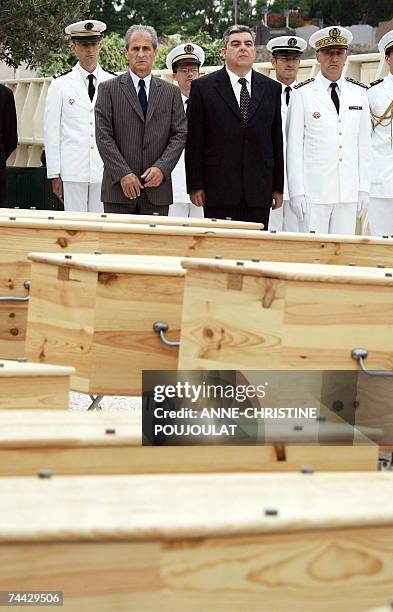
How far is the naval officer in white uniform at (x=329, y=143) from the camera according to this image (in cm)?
1075

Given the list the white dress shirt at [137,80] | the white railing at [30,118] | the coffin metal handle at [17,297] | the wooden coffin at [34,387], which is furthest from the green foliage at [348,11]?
the wooden coffin at [34,387]

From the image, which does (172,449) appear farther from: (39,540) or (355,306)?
(355,306)

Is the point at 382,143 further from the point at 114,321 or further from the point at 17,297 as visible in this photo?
the point at 114,321

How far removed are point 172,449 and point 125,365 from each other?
2.09 m

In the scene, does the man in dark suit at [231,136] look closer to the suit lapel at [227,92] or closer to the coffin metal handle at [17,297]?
the suit lapel at [227,92]

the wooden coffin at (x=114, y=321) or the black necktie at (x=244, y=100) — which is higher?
the black necktie at (x=244, y=100)

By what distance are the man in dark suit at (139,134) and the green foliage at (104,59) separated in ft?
70.9

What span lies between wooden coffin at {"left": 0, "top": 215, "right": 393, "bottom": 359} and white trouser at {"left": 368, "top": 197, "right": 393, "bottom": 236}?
453cm

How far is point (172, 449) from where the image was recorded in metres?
3.57

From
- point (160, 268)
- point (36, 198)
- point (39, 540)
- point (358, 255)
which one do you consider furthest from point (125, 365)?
point (36, 198)

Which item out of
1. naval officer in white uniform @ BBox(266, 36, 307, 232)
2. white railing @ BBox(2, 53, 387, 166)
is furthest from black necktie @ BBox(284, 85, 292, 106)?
white railing @ BBox(2, 53, 387, 166)

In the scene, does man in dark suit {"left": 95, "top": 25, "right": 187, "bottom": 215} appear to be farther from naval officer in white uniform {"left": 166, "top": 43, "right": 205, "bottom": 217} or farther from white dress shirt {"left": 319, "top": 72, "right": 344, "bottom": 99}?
naval officer in white uniform {"left": 166, "top": 43, "right": 205, "bottom": 217}

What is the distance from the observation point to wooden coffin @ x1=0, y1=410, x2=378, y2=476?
3547 millimetres

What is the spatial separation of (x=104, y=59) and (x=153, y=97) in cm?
2917
